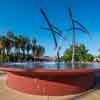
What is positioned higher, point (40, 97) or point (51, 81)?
point (51, 81)

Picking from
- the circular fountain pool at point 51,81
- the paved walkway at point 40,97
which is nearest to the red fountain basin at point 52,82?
the circular fountain pool at point 51,81

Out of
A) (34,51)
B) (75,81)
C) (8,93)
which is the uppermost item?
(34,51)

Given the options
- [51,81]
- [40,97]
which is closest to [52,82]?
[51,81]

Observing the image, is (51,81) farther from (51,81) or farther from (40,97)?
(40,97)

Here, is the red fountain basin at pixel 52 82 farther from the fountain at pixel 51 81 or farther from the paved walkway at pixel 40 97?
the paved walkway at pixel 40 97

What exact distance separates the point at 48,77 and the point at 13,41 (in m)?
57.7

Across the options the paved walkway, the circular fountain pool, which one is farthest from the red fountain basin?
the paved walkway

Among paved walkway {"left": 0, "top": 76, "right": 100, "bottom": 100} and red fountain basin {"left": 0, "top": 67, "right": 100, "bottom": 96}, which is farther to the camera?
red fountain basin {"left": 0, "top": 67, "right": 100, "bottom": 96}

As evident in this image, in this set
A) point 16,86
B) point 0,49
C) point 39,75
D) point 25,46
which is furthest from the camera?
point 25,46

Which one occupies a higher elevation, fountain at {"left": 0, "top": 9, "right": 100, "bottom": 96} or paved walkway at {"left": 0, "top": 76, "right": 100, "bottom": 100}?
fountain at {"left": 0, "top": 9, "right": 100, "bottom": 96}

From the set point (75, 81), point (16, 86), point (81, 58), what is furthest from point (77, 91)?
point (81, 58)

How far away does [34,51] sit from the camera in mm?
74562

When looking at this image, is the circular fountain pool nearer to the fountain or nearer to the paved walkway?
the fountain

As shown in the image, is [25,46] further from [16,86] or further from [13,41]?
[16,86]
